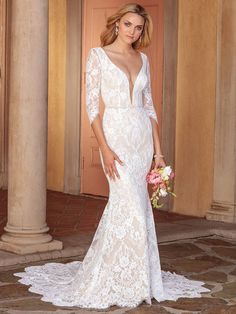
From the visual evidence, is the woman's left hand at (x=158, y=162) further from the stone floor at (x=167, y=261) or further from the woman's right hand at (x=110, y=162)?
the stone floor at (x=167, y=261)

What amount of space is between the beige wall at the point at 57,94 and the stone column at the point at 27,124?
14.5 ft

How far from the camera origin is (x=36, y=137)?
5.89 metres

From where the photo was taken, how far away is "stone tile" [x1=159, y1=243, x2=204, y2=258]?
246 inches

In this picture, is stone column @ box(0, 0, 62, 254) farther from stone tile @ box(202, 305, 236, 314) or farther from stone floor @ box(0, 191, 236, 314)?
stone tile @ box(202, 305, 236, 314)

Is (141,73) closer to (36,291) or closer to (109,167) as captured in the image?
(109,167)

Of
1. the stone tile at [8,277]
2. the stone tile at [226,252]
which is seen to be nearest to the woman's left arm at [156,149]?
the stone tile at [8,277]

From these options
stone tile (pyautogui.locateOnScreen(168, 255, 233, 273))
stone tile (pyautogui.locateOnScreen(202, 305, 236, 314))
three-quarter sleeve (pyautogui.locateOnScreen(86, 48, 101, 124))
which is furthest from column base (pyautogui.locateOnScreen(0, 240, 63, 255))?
stone tile (pyautogui.locateOnScreen(202, 305, 236, 314))

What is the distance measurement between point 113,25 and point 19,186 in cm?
178

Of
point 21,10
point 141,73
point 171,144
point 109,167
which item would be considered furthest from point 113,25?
point 171,144

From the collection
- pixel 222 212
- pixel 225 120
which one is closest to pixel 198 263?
pixel 222 212

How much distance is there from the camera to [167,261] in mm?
5969

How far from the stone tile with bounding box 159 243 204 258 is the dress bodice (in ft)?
6.38

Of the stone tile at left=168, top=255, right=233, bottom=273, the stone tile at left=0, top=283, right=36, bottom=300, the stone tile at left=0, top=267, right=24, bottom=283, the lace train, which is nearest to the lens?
the lace train

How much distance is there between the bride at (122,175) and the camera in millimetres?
4559
